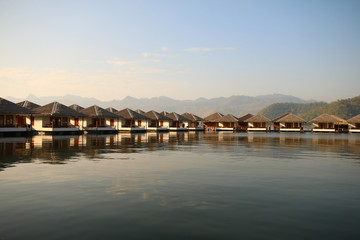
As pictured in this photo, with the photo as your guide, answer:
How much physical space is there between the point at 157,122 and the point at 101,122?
1613 centimetres

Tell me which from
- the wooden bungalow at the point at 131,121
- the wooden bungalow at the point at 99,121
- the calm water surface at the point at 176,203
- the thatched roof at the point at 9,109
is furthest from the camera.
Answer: the wooden bungalow at the point at 131,121

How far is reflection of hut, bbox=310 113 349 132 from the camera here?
65938 mm

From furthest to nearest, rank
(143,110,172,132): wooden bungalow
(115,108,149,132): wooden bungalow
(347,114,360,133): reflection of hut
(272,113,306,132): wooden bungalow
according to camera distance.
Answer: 1. (272,113,306,132): wooden bungalow
2. (347,114,360,133): reflection of hut
3. (143,110,172,132): wooden bungalow
4. (115,108,149,132): wooden bungalow

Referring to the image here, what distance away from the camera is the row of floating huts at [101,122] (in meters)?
36.7

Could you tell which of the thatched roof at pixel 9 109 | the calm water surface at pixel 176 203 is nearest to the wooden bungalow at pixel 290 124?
the thatched roof at pixel 9 109

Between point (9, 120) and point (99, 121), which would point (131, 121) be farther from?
point (9, 120)

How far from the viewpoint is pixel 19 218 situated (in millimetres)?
6055

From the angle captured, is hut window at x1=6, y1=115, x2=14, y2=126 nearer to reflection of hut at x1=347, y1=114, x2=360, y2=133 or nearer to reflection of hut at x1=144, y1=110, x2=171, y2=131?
reflection of hut at x1=144, y1=110, x2=171, y2=131

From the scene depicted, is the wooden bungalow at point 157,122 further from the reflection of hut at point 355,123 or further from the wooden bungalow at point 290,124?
the reflection of hut at point 355,123

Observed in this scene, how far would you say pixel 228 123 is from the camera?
7625cm

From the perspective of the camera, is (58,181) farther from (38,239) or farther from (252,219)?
(252,219)

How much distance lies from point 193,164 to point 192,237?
358 inches

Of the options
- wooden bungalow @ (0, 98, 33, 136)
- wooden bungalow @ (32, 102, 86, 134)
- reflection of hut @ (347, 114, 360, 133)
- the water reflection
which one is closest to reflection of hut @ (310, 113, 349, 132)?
reflection of hut @ (347, 114, 360, 133)

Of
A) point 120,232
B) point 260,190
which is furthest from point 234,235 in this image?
point 260,190
